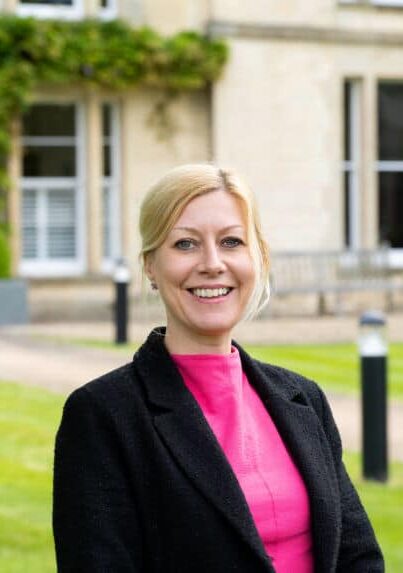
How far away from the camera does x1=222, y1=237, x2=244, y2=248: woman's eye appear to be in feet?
9.18

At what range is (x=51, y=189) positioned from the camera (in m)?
20.8

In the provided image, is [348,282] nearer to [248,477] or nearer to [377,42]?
[377,42]

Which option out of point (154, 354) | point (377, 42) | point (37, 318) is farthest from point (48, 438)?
point (377, 42)

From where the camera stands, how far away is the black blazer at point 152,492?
261 centimetres

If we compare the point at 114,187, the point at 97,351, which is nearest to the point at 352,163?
the point at 114,187

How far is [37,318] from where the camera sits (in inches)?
790

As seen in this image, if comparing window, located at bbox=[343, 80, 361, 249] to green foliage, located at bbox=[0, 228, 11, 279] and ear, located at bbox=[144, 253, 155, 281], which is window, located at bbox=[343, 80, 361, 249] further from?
ear, located at bbox=[144, 253, 155, 281]

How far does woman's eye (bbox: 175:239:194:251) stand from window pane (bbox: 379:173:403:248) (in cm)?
1969

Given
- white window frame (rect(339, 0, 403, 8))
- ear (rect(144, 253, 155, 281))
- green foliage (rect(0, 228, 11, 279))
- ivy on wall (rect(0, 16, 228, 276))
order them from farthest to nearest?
white window frame (rect(339, 0, 403, 8)), ivy on wall (rect(0, 16, 228, 276)), green foliage (rect(0, 228, 11, 279)), ear (rect(144, 253, 155, 281))

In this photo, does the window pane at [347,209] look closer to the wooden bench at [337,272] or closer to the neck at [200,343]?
the wooden bench at [337,272]

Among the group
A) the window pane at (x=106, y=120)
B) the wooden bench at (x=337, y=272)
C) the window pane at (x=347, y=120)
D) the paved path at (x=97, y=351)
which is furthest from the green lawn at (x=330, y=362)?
the window pane at (x=347, y=120)

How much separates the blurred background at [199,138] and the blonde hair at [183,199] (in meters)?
15.6

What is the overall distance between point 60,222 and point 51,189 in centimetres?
49

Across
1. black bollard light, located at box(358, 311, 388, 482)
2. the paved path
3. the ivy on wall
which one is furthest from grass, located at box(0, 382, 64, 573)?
the ivy on wall
